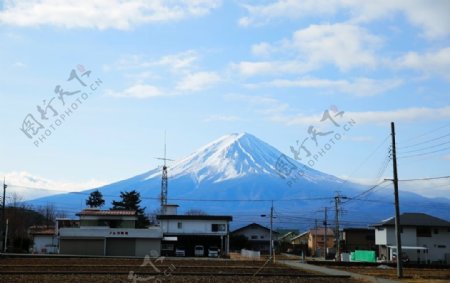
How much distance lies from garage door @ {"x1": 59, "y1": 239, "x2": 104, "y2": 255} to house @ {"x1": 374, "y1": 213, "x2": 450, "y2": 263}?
99.7ft

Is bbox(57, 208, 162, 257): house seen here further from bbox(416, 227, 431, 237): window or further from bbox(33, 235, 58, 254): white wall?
bbox(416, 227, 431, 237): window

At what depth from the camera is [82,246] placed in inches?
2534

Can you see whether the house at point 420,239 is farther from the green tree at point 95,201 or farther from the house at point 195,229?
the green tree at point 95,201

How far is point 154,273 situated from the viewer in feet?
103

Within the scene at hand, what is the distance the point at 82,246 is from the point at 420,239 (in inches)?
1414

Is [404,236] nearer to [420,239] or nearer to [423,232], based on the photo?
[420,239]

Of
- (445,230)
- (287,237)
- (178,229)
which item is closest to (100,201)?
(178,229)

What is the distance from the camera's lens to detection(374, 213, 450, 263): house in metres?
67.6

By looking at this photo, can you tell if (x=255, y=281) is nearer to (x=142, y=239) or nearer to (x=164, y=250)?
(x=142, y=239)

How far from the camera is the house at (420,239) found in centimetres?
6756

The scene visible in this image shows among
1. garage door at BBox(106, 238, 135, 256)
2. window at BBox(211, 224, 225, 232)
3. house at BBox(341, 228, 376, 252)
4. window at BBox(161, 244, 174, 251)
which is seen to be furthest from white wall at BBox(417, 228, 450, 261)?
garage door at BBox(106, 238, 135, 256)

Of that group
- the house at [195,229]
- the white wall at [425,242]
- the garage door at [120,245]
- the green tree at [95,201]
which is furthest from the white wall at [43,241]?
the white wall at [425,242]

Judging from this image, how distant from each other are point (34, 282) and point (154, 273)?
7.18 m

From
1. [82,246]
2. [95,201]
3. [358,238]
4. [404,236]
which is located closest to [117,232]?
[82,246]
